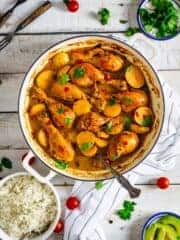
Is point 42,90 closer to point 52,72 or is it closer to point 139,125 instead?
point 52,72

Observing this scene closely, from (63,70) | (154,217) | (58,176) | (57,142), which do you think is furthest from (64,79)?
(154,217)

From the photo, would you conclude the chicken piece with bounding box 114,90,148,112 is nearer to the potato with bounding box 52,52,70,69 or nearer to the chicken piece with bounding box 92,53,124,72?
the chicken piece with bounding box 92,53,124,72

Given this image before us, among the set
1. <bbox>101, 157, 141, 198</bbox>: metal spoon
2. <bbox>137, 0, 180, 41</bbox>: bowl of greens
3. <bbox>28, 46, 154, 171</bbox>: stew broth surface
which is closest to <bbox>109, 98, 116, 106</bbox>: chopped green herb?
<bbox>28, 46, 154, 171</bbox>: stew broth surface

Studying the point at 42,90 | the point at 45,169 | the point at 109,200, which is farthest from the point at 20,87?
the point at 109,200

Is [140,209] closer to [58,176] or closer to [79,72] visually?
[58,176]

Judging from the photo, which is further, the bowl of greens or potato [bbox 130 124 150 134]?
the bowl of greens

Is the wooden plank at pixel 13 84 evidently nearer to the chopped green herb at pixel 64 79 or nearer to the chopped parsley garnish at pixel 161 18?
the chopped parsley garnish at pixel 161 18

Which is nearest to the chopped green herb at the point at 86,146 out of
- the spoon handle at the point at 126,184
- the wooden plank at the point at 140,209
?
the spoon handle at the point at 126,184
